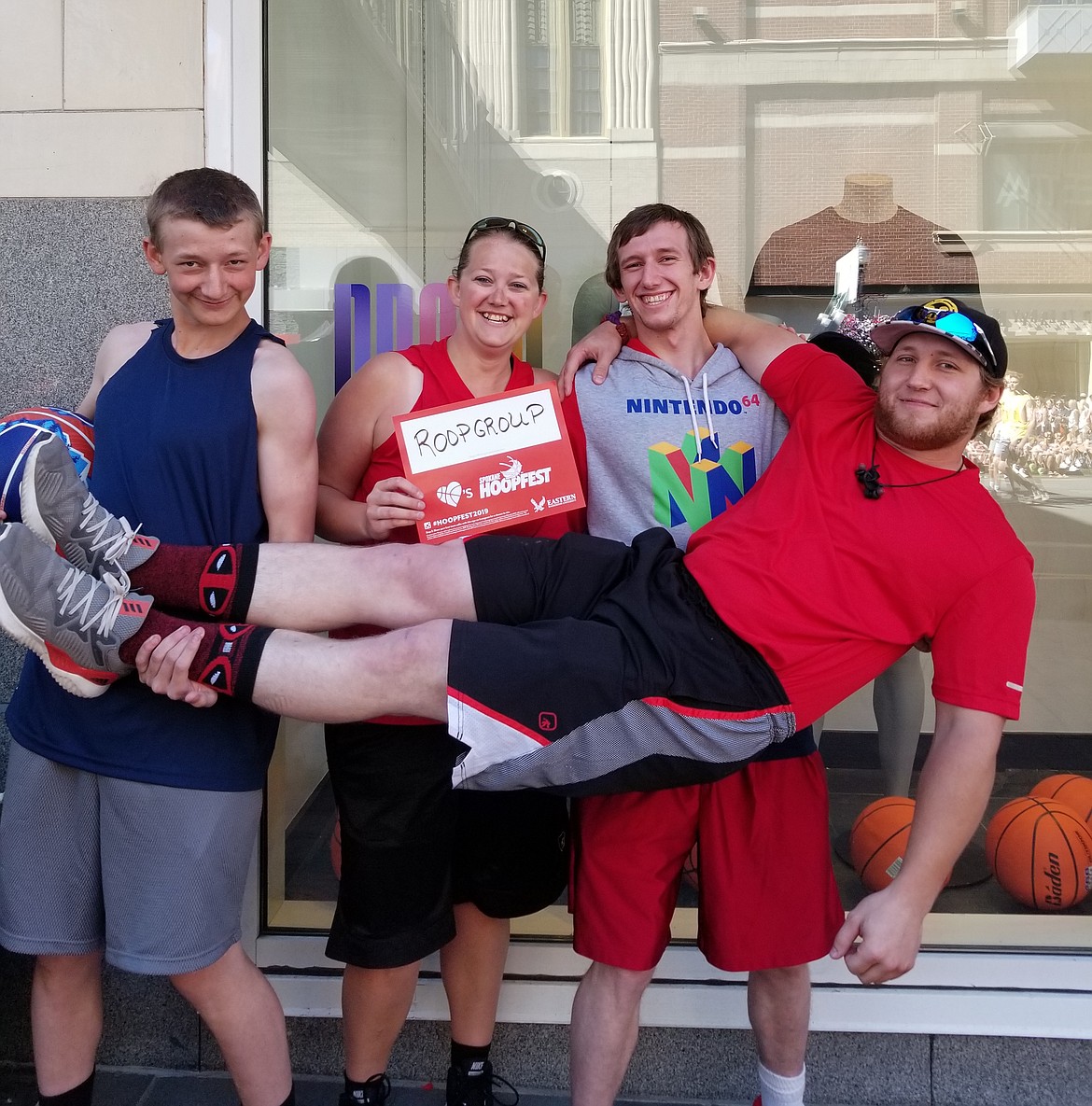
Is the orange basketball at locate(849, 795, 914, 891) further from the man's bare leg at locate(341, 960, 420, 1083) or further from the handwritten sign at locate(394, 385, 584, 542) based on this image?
the handwritten sign at locate(394, 385, 584, 542)

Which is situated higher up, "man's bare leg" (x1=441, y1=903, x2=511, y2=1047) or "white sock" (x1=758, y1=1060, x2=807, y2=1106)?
"man's bare leg" (x1=441, y1=903, x2=511, y2=1047)

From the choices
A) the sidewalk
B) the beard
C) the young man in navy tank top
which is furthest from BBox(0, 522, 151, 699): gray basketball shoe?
the beard

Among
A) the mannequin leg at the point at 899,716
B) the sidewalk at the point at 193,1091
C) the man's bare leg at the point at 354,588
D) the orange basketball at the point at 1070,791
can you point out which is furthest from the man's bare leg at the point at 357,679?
the orange basketball at the point at 1070,791

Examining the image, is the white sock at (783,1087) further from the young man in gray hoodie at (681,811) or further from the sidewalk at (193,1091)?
the sidewalk at (193,1091)

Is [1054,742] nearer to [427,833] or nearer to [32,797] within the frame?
[427,833]

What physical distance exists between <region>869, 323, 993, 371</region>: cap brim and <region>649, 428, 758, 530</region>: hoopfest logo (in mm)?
418

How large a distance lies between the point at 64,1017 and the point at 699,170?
9.88 feet

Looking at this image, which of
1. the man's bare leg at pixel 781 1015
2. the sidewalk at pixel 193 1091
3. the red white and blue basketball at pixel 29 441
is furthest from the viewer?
the sidewalk at pixel 193 1091

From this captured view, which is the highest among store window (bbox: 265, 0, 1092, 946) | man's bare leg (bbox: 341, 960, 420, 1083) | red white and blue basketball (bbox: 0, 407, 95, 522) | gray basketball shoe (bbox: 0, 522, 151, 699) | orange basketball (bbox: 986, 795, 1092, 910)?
store window (bbox: 265, 0, 1092, 946)

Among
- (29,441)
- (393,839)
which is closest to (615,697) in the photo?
(393,839)

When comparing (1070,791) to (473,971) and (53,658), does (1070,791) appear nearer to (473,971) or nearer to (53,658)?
(473,971)

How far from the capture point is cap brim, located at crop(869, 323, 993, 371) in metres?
2.28

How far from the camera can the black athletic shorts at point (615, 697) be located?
211cm

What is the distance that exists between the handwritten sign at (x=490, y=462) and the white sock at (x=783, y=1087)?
59.1 inches
